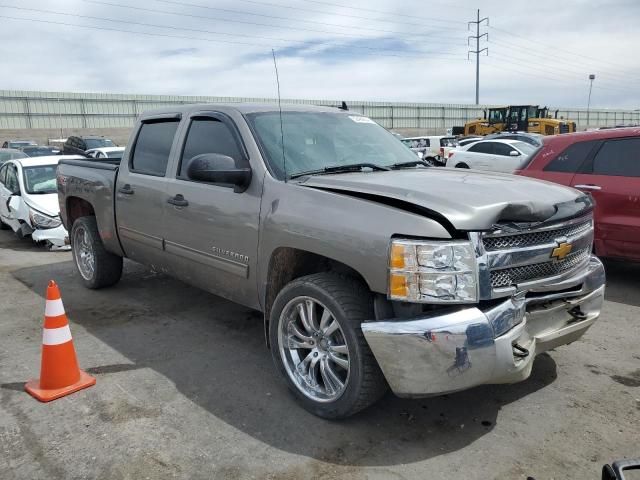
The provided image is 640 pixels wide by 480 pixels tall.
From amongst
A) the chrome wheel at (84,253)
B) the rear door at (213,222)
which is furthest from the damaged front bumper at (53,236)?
the rear door at (213,222)

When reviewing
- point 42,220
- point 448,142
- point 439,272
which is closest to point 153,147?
point 439,272

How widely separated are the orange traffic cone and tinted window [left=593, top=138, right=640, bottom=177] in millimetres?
5449

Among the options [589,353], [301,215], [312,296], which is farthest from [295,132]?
[589,353]

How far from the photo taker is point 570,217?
3.15m

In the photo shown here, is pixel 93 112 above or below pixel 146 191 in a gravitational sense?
above

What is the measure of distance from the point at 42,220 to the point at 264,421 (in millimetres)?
7014

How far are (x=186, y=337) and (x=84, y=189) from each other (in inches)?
90.8

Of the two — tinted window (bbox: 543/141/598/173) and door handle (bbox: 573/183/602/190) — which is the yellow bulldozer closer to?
tinted window (bbox: 543/141/598/173)

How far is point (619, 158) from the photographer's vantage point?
580cm

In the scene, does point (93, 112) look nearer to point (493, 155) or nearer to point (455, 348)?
point (493, 155)

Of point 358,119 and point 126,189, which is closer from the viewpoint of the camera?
point 358,119

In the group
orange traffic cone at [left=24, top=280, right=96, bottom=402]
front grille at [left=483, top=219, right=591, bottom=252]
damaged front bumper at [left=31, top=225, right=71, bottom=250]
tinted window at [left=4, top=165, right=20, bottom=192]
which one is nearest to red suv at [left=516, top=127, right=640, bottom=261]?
front grille at [left=483, top=219, right=591, bottom=252]

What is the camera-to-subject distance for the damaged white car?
28.6ft

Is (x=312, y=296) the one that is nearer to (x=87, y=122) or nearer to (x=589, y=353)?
(x=589, y=353)
